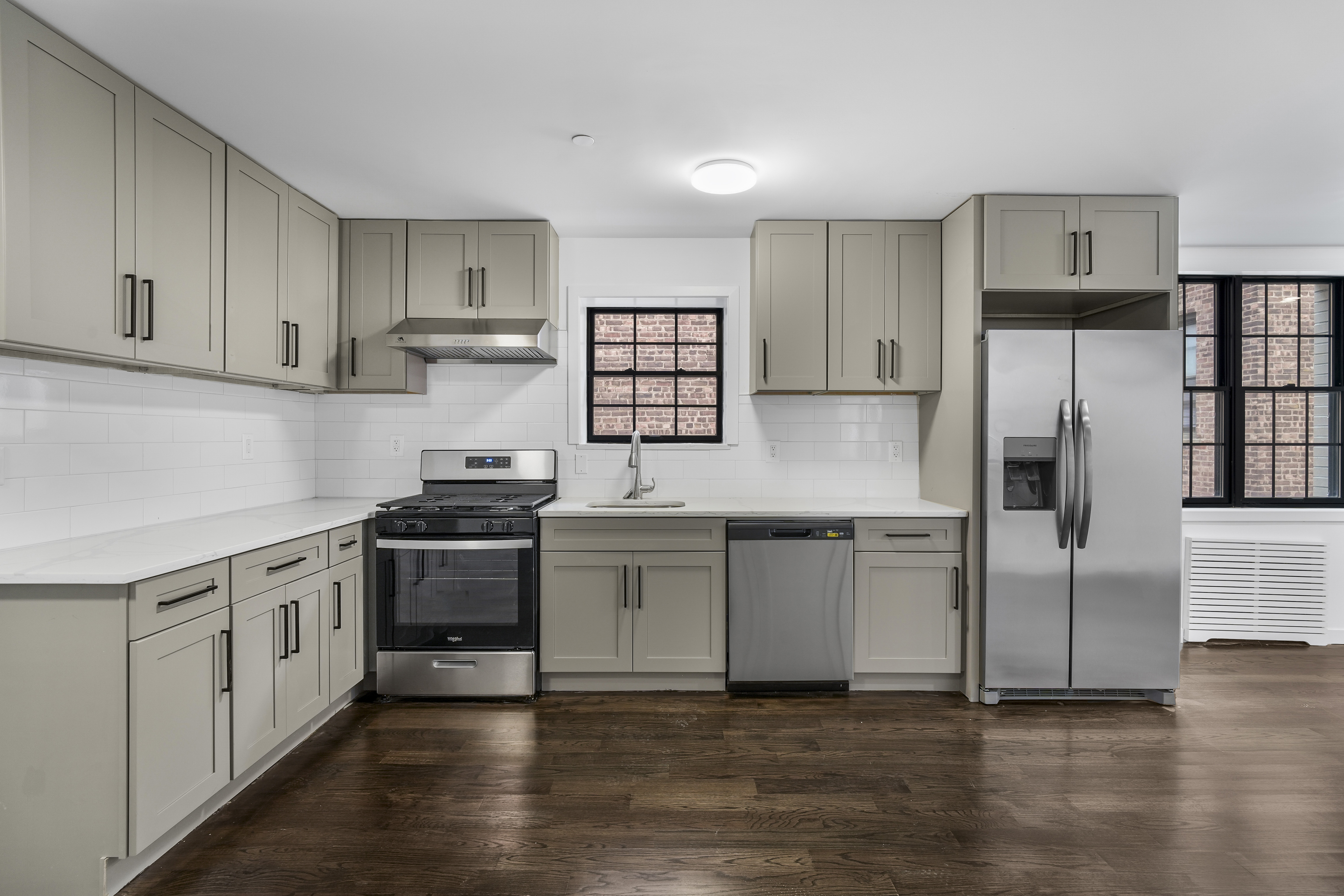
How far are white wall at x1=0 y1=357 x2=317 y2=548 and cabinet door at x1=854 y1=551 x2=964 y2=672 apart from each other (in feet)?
10.1

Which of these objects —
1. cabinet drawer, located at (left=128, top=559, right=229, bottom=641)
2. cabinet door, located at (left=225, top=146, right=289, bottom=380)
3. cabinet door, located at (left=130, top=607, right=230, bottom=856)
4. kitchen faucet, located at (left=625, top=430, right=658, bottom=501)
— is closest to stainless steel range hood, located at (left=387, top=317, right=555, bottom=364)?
cabinet door, located at (left=225, top=146, right=289, bottom=380)

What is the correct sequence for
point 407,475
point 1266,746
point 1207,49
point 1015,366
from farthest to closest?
point 407,475 < point 1015,366 < point 1266,746 < point 1207,49

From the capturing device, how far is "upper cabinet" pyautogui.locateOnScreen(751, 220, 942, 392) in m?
3.38

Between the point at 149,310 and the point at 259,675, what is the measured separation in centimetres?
128

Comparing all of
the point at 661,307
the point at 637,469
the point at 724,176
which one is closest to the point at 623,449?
the point at 637,469

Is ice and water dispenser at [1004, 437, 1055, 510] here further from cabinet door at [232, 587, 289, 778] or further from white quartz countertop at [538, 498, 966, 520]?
cabinet door at [232, 587, 289, 778]

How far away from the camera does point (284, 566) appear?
7.79ft

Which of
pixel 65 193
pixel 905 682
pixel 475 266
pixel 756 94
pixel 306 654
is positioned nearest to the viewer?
pixel 65 193

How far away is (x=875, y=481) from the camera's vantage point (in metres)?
3.74

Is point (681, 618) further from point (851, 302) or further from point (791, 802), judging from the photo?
point (851, 302)

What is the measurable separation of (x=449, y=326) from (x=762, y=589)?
82.5 inches

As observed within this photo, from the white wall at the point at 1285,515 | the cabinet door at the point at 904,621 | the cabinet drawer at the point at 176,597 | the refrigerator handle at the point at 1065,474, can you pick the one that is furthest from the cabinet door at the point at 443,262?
the white wall at the point at 1285,515

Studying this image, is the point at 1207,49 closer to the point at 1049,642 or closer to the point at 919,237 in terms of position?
A: the point at 919,237

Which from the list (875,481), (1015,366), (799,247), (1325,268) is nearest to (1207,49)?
(1015,366)
